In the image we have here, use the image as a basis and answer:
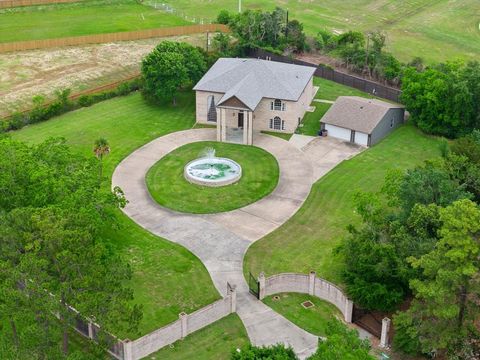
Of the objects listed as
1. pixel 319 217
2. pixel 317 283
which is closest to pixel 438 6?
pixel 319 217

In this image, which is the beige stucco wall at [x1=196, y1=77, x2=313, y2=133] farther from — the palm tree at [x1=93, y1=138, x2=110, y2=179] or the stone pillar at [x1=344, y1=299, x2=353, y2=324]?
the stone pillar at [x1=344, y1=299, x2=353, y2=324]

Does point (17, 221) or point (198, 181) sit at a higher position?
point (17, 221)

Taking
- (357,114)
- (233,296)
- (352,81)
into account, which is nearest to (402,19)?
(352,81)

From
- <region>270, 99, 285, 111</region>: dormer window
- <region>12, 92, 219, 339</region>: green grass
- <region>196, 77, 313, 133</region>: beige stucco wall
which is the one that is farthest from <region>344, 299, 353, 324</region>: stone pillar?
<region>270, 99, 285, 111</region>: dormer window

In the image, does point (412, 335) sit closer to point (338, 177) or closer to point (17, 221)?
point (17, 221)

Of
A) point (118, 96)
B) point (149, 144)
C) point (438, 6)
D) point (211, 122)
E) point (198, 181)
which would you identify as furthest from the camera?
point (438, 6)

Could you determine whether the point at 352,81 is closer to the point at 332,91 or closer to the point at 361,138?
the point at 332,91

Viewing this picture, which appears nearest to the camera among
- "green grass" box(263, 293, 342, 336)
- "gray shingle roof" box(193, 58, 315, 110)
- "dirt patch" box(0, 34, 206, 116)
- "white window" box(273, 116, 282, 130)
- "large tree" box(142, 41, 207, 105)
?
"green grass" box(263, 293, 342, 336)
